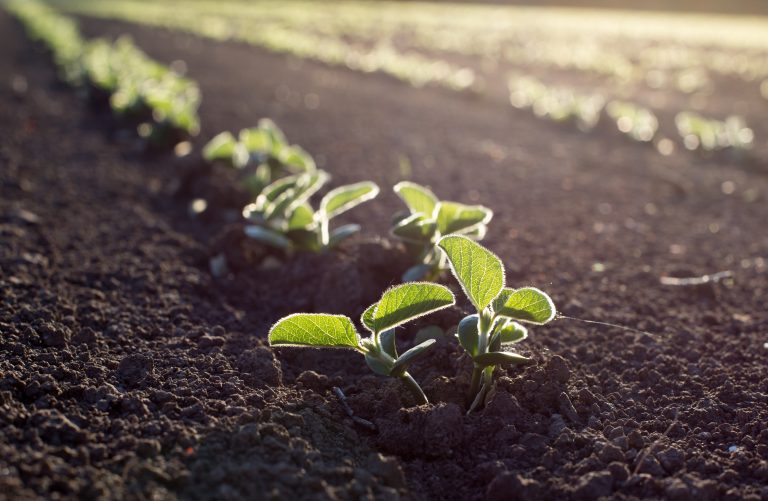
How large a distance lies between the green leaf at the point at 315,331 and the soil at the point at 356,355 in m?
0.21

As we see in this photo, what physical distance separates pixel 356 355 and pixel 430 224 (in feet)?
1.71

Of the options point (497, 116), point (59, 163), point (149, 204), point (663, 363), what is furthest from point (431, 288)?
point (497, 116)

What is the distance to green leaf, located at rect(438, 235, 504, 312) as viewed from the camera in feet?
6.39

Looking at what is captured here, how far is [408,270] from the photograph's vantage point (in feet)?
9.50

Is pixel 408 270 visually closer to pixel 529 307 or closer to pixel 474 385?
pixel 474 385

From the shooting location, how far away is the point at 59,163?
5.20 meters

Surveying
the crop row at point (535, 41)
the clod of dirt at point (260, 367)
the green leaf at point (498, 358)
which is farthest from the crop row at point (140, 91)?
the crop row at point (535, 41)

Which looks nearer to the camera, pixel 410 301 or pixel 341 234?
pixel 410 301

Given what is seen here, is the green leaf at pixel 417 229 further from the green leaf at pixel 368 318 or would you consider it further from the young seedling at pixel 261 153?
the young seedling at pixel 261 153

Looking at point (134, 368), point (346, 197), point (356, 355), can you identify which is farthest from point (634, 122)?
point (134, 368)

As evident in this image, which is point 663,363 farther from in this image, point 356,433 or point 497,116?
point 497,116

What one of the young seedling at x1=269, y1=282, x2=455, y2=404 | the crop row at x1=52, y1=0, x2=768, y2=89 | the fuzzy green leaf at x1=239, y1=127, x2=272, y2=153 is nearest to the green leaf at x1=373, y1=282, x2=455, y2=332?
the young seedling at x1=269, y1=282, x2=455, y2=404

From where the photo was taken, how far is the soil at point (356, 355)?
1.84 m

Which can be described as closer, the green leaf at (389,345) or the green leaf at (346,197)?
the green leaf at (389,345)
